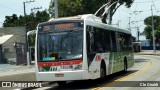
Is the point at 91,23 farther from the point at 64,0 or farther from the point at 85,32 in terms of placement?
the point at 64,0

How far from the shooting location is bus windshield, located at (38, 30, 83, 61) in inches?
709

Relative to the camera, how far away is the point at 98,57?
1975cm

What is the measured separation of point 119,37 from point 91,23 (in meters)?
6.30

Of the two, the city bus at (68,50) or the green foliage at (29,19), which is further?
the green foliage at (29,19)

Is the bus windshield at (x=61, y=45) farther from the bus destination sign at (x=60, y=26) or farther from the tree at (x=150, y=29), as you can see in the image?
the tree at (x=150, y=29)

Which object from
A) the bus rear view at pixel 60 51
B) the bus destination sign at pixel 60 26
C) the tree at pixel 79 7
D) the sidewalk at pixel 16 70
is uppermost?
the tree at pixel 79 7

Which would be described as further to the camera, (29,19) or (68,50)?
(29,19)

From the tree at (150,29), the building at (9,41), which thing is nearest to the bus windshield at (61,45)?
the building at (9,41)

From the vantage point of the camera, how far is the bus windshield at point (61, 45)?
709 inches

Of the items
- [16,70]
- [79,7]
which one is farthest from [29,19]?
[16,70]

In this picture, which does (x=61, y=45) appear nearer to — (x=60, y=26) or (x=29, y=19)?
(x=60, y=26)

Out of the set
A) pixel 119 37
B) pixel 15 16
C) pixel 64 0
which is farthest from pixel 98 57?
pixel 15 16

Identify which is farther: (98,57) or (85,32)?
(98,57)

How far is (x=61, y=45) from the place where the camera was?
59.5 ft
